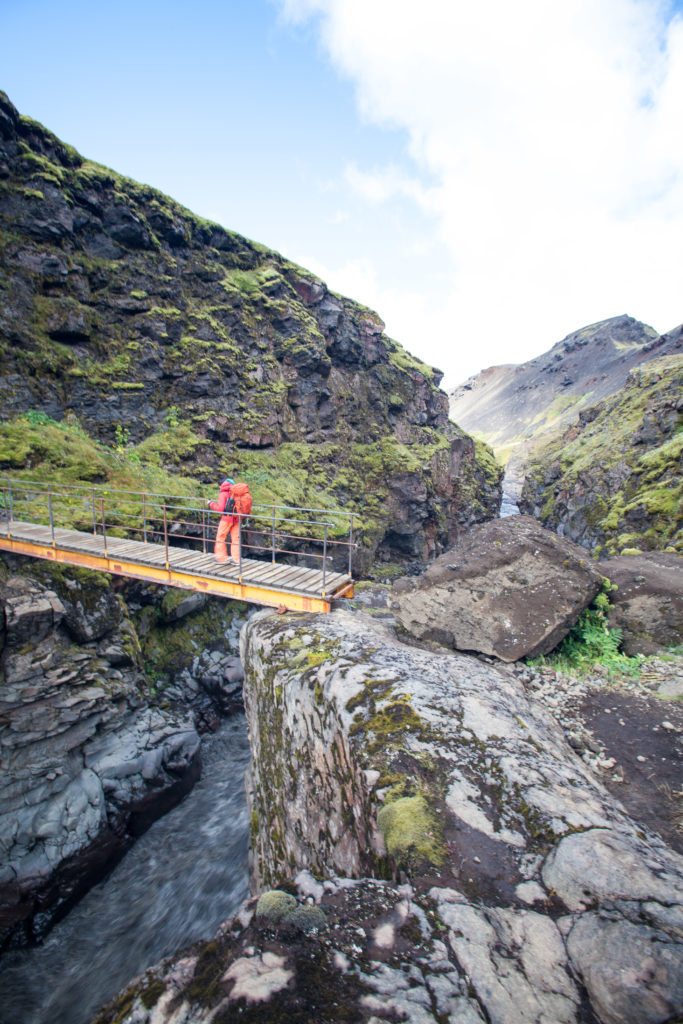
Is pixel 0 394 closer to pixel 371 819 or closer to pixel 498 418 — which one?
pixel 371 819

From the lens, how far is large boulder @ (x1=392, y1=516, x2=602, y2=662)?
6141mm

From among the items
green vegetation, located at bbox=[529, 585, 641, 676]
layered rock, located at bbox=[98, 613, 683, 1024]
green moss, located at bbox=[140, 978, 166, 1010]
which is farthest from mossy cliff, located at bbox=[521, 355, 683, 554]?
green moss, located at bbox=[140, 978, 166, 1010]

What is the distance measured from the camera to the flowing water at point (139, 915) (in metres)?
7.34

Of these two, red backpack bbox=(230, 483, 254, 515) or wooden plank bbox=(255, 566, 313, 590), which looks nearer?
wooden plank bbox=(255, 566, 313, 590)

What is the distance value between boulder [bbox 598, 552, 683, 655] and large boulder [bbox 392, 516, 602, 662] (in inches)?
24.3

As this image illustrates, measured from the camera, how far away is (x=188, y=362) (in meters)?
20.6

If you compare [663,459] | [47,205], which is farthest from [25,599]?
[663,459]

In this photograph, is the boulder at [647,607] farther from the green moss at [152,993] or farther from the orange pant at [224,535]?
the orange pant at [224,535]

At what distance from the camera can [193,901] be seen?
8531 millimetres

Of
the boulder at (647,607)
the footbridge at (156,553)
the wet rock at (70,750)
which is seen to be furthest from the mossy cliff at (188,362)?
the boulder at (647,607)

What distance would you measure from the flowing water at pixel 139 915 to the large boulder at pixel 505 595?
715cm

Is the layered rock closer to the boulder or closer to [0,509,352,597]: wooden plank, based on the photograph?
the boulder

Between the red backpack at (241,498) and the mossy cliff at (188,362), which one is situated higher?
the mossy cliff at (188,362)

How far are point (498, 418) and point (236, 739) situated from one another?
10636 cm
